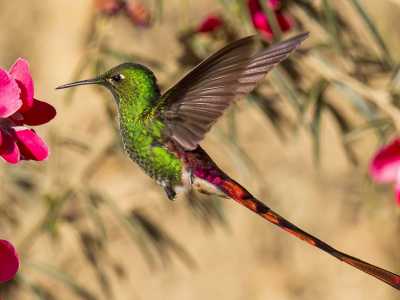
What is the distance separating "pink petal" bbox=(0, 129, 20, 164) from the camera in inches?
16.5

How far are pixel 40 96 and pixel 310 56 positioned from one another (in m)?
0.96

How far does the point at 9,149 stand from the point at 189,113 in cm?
17

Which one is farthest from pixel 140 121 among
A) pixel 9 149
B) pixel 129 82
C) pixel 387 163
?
pixel 387 163

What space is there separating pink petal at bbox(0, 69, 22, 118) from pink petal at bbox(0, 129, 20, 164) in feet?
0.09

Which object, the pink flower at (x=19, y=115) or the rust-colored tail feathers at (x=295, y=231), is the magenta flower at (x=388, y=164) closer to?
the rust-colored tail feathers at (x=295, y=231)

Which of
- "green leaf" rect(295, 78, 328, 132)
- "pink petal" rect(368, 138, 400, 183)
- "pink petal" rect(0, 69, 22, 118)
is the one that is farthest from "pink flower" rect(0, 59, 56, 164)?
"green leaf" rect(295, 78, 328, 132)

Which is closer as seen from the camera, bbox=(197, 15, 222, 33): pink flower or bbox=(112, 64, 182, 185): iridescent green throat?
A: bbox=(112, 64, 182, 185): iridescent green throat

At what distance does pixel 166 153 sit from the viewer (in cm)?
55

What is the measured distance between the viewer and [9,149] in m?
0.43

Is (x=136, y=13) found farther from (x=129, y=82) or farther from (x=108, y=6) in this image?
(x=129, y=82)

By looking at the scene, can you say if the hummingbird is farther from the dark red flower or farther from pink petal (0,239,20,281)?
the dark red flower

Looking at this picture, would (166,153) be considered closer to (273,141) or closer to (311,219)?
(273,141)

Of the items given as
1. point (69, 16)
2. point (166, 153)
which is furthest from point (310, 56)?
point (69, 16)

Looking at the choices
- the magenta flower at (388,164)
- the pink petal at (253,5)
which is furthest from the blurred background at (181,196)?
the magenta flower at (388,164)
